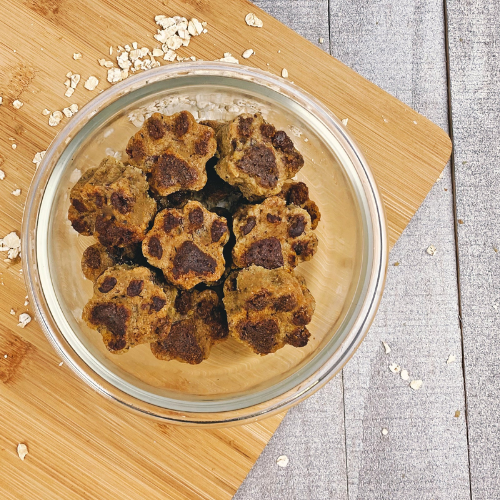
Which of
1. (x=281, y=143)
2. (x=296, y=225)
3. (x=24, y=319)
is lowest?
(x=24, y=319)

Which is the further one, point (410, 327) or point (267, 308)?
point (410, 327)

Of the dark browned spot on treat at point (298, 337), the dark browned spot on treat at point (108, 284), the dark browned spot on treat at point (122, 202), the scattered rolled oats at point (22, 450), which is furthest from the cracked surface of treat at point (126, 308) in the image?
the scattered rolled oats at point (22, 450)

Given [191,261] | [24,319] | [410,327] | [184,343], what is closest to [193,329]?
[184,343]

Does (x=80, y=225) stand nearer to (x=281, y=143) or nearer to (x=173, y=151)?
(x=173, y=151)

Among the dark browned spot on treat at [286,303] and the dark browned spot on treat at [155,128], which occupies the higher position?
the dark browned spot on treat at [155,128]

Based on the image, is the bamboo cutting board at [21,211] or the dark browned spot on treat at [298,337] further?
the bamboo cutting board at [21,211]

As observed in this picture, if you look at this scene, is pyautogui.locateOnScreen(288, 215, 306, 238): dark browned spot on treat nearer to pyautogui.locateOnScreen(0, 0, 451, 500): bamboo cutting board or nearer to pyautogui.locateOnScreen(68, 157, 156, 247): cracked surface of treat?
pyautogui.locateOnScreen(68, 157, 156, 247): cracked surface of treat

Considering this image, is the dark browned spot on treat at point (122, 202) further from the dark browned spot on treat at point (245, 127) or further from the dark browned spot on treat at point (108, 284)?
the dark browned spot on treat at point (245, 127)
